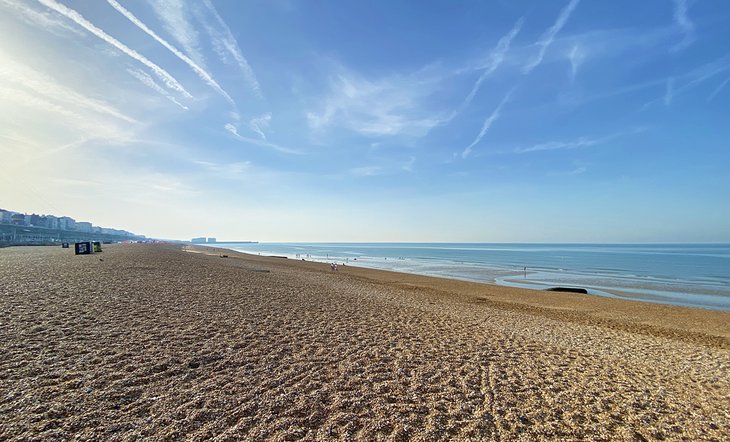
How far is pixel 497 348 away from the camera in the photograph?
9.42m

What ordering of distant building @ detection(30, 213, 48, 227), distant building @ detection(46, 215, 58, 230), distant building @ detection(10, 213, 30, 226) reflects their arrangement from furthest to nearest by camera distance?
distant building @ detection(46, 215, 58, 230)
distant building @ detection(30, 213, 48, 227)
distant building @ detection(10, 213, 30, 226)

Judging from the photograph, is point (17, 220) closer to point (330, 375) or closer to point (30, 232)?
point (30, 232)

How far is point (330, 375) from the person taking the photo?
264 inches

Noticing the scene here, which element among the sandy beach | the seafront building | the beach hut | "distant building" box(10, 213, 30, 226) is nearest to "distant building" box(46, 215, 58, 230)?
the seafront building

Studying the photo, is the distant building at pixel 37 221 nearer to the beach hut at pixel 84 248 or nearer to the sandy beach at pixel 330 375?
the beach hut at pixel 84 248

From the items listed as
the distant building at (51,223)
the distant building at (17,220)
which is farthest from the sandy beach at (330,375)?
the distant building at (51,223)

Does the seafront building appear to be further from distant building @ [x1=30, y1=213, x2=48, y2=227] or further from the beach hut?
the beach hut

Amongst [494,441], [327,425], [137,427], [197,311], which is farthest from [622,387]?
[197,311]

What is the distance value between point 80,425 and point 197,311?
7.58 m

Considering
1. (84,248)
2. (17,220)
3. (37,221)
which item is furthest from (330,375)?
(37,221)

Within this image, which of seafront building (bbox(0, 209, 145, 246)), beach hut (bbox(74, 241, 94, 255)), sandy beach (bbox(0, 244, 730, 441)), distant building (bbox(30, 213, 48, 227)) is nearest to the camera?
sandy beach (bbox(0, 244, 730, 441))

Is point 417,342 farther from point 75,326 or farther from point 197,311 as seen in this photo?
point 75,326

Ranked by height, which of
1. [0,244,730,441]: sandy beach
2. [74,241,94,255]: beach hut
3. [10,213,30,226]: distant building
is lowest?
[0,244,730,441]: sandy beach

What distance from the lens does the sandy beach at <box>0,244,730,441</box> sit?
4.85 metres
